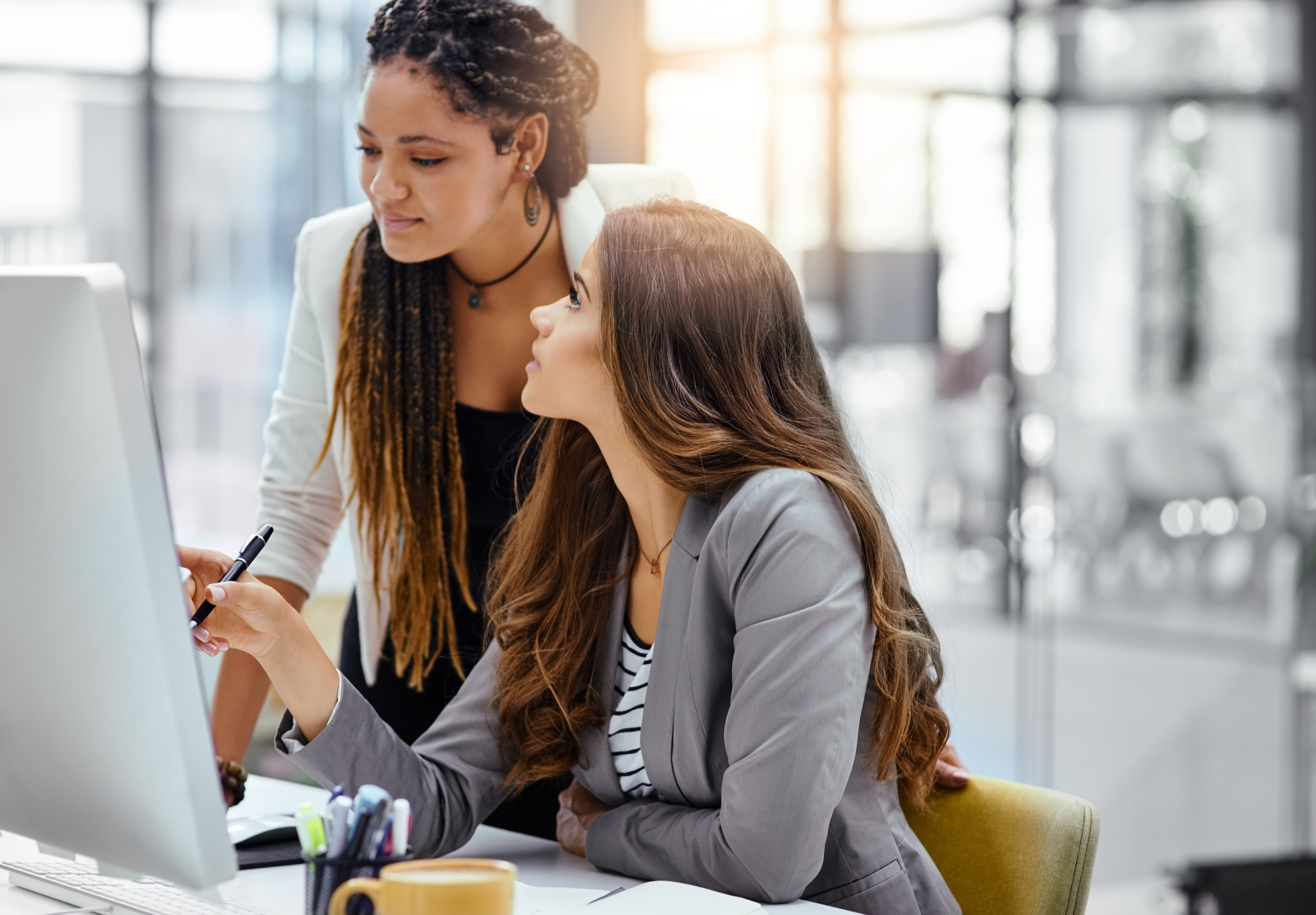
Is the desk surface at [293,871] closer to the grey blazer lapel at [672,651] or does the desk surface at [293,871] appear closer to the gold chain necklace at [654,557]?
the grey blazer lapel at [672,651]

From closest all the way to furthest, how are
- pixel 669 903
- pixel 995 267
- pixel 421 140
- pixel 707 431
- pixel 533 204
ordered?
pixel 669 903 < pixel 707 431 < pixel 421 140 < pixel 533 204 < pixel 995 267

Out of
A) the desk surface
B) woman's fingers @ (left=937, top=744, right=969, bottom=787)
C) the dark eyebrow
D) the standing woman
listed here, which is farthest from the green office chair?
the dark eyebrow

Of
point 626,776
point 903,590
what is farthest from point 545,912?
point 903,590

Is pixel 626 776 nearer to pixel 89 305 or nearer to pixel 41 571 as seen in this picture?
pixel 41 571

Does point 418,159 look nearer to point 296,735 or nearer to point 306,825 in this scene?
point 296,735

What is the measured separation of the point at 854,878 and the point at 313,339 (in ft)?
3.10

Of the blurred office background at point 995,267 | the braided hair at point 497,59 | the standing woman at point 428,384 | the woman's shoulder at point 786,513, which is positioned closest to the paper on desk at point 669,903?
the woman's shoulder at point 786,513

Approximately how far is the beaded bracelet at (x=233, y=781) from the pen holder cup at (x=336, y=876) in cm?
40

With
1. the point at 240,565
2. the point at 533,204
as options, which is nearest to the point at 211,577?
the point at 240,565

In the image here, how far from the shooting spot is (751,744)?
1186 millimetres

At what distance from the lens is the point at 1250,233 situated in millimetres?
5508

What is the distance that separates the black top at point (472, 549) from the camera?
1.73 metres

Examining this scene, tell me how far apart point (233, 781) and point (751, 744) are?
478mm

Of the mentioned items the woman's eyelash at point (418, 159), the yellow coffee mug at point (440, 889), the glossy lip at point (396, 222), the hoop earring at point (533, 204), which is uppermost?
the woman's eyelash at point (418, 159)
